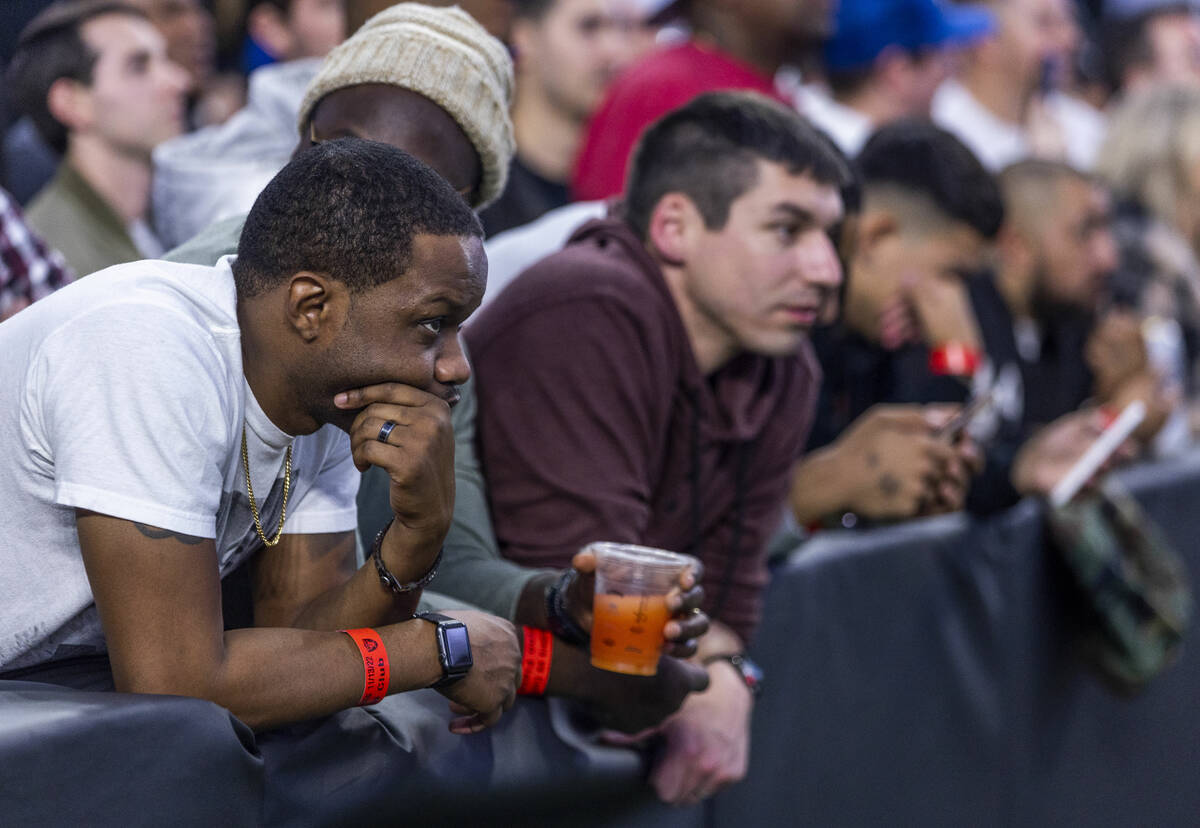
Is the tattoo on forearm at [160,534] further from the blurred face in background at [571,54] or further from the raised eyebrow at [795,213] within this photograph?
the blurred face in background at [571,54]

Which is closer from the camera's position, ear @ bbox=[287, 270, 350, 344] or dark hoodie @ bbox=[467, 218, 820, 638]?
ear @ bbox=[287, 270, 350, 344]

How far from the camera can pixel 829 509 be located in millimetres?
3771

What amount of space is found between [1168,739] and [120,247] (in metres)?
3.44

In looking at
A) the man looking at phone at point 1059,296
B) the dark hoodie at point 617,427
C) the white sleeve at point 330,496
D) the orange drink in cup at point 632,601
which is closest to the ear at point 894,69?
the man looking at phone at point 1059,296

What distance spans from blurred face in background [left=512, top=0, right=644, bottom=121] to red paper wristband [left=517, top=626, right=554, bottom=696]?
9.78ft

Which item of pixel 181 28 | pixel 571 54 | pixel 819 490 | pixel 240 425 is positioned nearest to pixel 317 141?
pixel 240 425

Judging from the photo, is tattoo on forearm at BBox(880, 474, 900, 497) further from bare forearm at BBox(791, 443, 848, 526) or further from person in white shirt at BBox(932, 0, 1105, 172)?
person in white shirt at BBox(932, 0, 1105, 172)

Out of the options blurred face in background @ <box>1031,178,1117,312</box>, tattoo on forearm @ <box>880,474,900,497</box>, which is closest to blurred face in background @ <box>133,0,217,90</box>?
tattoo on forearm @ <box>880,474,900,497</box>

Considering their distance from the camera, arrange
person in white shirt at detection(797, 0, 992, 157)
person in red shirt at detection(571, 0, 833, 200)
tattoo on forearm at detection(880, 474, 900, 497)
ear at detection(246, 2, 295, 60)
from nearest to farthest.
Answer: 1. tattoo on forearm at detection(880, 474, 900, 497)
2. person in red shirt at detection(571, 0, 833, 200)
3. ear at detection(246, 2, 295, 60)
4. person in white shirt at detection(797, 0, 992, 157)

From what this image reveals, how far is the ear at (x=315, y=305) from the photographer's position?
1854 mm

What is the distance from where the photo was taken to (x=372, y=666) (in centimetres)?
195

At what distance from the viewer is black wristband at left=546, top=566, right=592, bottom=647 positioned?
7.95 ft

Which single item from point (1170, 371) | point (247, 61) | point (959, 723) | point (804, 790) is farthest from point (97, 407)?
point (1170, 371)

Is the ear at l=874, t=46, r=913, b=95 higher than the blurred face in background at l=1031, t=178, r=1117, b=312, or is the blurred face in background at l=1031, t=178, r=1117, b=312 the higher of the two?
the ear at l=874, t=46, r=913, b=95
